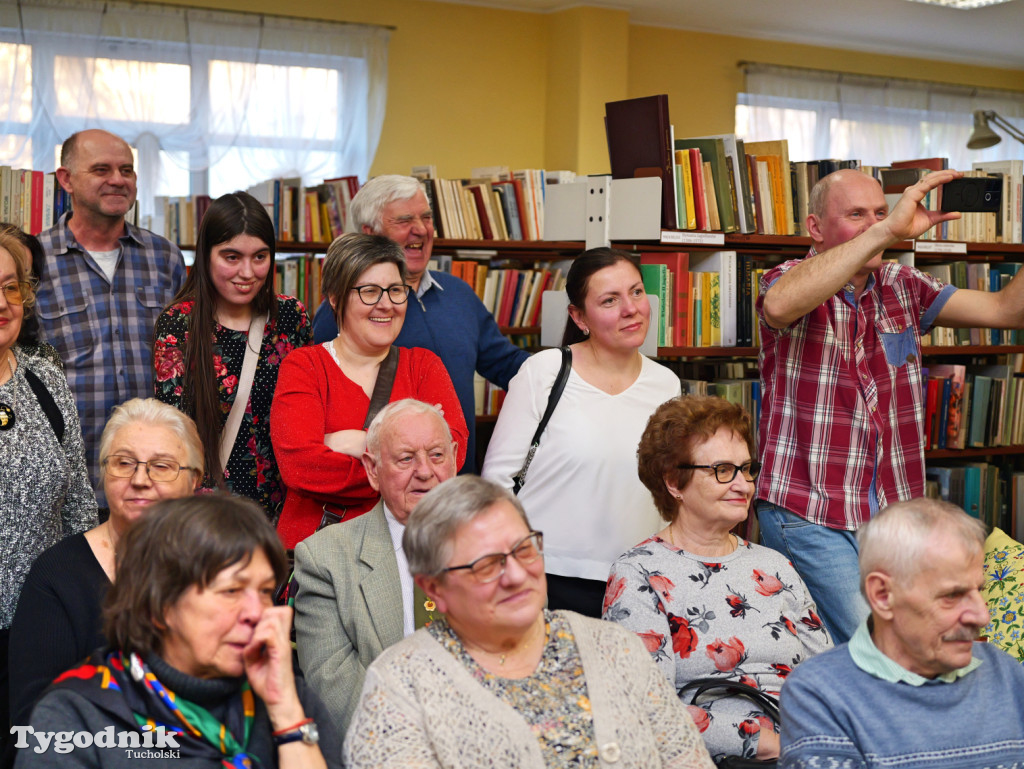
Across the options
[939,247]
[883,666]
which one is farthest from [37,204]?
[883,666]

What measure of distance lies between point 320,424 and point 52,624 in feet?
2.67

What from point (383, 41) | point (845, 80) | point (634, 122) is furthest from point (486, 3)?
point (634, 122)

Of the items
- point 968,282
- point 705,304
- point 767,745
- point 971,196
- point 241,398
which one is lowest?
point 767,745

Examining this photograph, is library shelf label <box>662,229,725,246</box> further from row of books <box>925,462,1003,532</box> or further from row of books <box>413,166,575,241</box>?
row of books <box>413,166,575,241</box>

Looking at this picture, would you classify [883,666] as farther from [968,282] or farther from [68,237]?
[968,282]

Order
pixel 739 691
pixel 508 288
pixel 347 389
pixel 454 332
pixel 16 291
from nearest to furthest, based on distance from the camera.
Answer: pixel 739 691, pixel 16 291, pixel 347 389, pixel 454 332, pixel 508 288

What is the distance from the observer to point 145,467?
7.16 feet

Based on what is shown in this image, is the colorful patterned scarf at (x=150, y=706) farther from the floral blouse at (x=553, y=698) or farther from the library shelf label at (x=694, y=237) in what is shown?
the library shelf label at (x=694, y=237)

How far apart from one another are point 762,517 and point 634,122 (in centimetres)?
154

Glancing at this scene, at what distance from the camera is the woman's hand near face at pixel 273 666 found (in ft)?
5.47

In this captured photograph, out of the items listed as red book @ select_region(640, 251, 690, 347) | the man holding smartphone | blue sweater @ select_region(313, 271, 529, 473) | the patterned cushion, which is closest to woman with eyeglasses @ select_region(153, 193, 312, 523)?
blue sweater @ select_region(313, 271, 529, 473)

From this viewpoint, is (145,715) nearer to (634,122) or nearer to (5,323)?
(5,323)

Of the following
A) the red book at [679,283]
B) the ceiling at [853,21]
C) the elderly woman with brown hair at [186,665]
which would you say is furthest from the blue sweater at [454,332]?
the ceiling at [853,21]

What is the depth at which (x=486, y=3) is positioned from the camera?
31.0 feet
